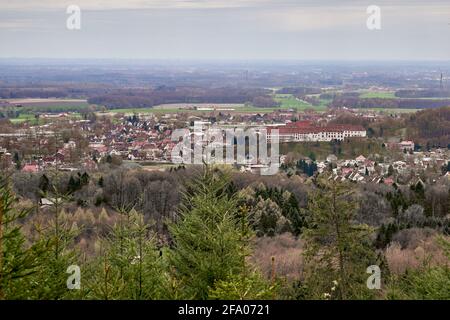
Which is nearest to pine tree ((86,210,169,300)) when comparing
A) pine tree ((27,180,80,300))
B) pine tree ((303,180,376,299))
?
pine tree ((27,180,80,300))

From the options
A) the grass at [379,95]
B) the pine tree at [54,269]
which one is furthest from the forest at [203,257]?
the grass at [379,95]

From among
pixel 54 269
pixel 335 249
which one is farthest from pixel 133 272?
pixel 335 249

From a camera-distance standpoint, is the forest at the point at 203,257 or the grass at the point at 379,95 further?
the grass at the point at 379,95

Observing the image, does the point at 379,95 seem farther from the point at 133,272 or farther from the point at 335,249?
the point at 133,272

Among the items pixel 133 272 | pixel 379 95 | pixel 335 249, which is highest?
pixel 379 95

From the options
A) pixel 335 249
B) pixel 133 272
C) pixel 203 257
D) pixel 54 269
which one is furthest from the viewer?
pixel 335 249

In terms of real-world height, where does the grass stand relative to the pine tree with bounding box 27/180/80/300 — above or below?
above

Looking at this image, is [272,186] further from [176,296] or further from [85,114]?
[85,114]

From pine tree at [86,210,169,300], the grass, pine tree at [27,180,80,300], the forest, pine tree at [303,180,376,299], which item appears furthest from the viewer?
the grass

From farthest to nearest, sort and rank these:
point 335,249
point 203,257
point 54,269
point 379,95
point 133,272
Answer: point 379,95
point 335,249
point 203,257
point 133,272
point 54,269

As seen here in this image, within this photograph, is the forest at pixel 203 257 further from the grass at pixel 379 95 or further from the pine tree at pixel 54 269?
the grass at pixel 379 95

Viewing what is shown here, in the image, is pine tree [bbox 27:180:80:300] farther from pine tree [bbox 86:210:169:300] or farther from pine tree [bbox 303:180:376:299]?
pine tree [bbox 303:180:376:299]

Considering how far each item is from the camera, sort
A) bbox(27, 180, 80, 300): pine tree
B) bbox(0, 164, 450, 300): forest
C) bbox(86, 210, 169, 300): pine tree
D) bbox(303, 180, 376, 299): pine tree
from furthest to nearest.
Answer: bbox(303, 180, 376, 299): pine tree, bbox(86, 210, 169, 300): pine tree, bbox(27, 180, 80, 300): pine tree, bbox(0, 164, 450, 300): forest
